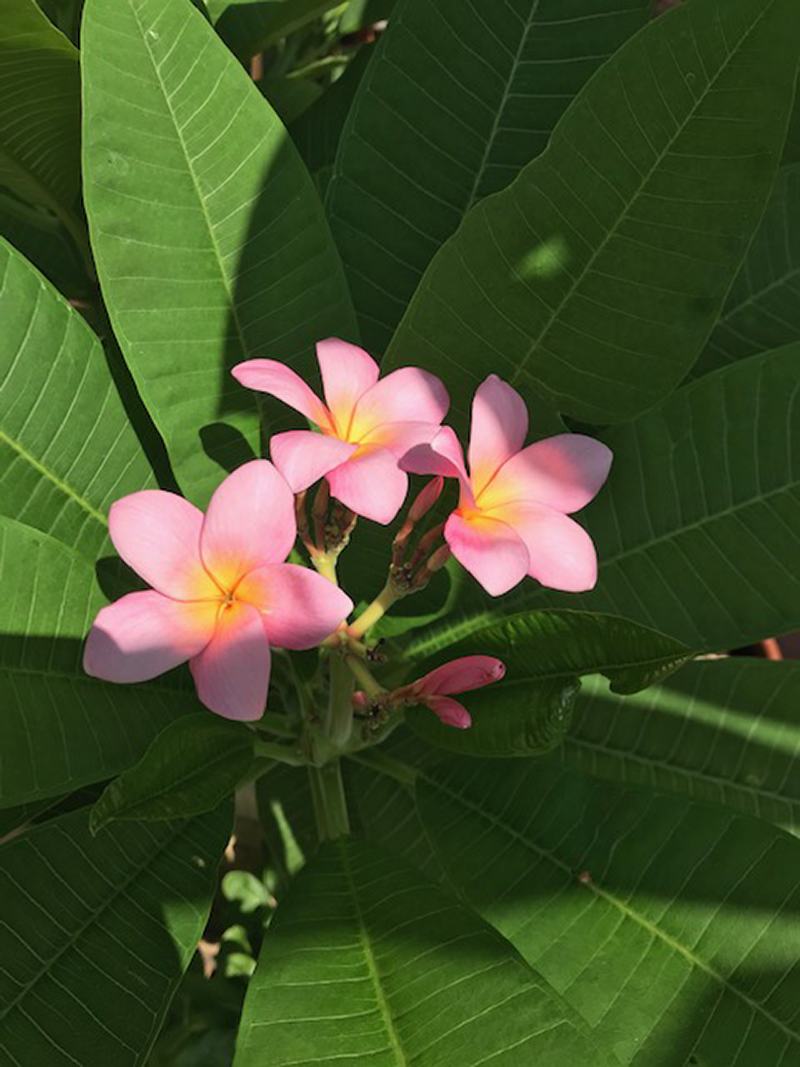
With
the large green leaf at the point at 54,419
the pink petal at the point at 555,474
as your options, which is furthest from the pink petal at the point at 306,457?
the large green leaf at the point at 54,419

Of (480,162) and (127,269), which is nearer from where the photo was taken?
(127,269)

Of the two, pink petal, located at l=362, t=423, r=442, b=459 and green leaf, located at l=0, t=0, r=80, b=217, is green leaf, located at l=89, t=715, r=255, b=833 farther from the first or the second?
green leaf, located at l=0, t=0, r=80, b=217

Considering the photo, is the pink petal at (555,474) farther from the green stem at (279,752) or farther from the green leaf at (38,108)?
the green leaf at (38,108)

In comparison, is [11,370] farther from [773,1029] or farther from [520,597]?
[773,1029]

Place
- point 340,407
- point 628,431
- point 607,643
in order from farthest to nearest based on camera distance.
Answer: point 628,431
point 340,407
point 607,643

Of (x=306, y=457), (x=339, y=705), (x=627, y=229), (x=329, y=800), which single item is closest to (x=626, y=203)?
(x=627, y=229)

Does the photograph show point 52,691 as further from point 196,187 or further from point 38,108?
point 38,108

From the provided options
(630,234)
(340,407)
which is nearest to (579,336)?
(630,234)
